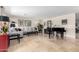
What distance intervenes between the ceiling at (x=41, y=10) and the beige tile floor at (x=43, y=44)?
655 millimetres

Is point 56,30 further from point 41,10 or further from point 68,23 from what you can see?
point 41,10

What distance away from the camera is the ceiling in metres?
3.32

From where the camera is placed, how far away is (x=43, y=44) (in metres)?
3.40

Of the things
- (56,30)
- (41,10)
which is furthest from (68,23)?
(41,10)

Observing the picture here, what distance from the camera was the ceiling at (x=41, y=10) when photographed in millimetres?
3316

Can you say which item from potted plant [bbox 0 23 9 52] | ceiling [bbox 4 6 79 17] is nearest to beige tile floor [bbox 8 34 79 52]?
potted plant [bbox 0 23 9 52]

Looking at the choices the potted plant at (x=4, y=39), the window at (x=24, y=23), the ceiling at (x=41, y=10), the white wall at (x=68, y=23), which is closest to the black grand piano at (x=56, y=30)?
the white wall at (x=68, y=23)

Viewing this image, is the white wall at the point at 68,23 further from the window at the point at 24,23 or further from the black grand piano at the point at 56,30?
the window at the point at 24,23

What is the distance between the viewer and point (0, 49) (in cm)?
323

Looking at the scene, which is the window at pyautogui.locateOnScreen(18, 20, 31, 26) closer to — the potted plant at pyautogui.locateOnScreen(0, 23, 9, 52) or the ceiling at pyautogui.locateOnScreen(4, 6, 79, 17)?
the ceiling at pyautogui.locateOnScreen(4, 6, 79, 17)

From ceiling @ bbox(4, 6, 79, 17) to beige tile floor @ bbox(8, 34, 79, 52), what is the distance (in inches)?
25.8

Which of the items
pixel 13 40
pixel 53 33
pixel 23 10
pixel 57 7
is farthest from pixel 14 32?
pixel 57 7

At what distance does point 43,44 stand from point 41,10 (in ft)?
3.12
